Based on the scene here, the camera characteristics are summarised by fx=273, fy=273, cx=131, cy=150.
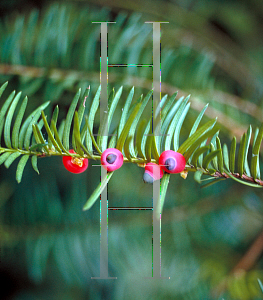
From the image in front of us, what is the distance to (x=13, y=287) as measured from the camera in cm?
51

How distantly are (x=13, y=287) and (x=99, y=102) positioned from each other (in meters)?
0.46

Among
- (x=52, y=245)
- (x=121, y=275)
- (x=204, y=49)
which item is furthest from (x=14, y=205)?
(x=204, y=49)

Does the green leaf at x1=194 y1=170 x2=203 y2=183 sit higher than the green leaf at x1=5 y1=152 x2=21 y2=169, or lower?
lower

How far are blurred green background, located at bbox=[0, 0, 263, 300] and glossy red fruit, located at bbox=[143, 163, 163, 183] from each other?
0.24 metres

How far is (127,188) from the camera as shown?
19.2 inches

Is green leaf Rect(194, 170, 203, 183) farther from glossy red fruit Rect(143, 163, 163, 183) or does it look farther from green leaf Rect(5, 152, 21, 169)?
green leaf Rect(5, 152, 21, 169)

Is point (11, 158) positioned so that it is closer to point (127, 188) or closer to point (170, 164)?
point (170, 164)

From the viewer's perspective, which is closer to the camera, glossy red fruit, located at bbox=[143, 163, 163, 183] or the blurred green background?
glossy red fruit, located at bbox=[143, 163, 163, 183]

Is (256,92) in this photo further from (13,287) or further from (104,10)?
(13,287)

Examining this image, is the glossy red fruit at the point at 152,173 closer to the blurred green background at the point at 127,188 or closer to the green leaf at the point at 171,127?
the green leaf at the point at 171,127

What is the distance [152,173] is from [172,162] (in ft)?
0.06

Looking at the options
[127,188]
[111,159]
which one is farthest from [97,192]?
[127,188]

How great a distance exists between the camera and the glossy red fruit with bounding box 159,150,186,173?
0.18 meters

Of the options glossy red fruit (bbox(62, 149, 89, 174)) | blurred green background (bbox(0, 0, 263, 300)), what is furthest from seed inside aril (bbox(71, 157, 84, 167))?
blurred green background (bbox(0, 0, 263, 300))
